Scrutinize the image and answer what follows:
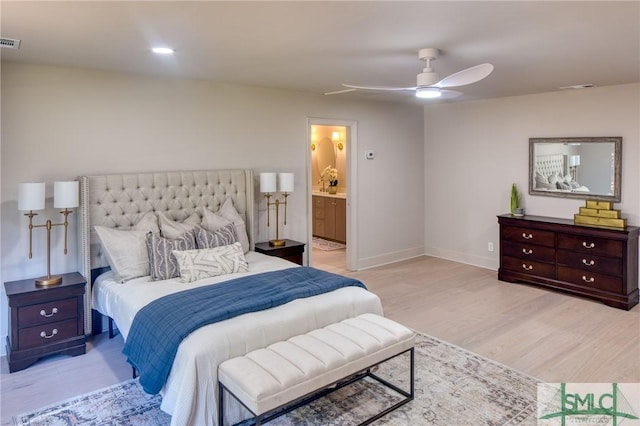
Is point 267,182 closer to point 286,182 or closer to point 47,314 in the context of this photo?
point 286,182

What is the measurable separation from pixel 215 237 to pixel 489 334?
268 centimetres

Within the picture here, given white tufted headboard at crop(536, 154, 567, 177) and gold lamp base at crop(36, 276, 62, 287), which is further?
white tufted headboard at crop(536, 154, 567, 177)

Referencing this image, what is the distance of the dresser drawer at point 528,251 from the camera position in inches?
208

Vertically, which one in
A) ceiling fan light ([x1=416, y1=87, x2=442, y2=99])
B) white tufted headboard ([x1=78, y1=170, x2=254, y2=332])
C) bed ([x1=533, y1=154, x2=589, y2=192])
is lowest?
white tufted headboard ([x1=78, y1=170, x2=254, y2=332])

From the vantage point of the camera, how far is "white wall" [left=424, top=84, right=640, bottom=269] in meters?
5.04

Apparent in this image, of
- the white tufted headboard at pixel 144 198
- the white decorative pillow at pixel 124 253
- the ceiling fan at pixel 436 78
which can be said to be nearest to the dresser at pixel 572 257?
the ceiling fan at pixel 436 78

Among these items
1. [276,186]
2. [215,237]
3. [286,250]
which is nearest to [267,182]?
[276,186]

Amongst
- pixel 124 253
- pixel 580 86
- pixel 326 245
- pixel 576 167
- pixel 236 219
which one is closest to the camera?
pixel 124 253

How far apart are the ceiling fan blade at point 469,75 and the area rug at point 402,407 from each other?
213 centimetres

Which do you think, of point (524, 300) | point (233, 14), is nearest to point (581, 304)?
point (524, 300)

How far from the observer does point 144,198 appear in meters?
4.21

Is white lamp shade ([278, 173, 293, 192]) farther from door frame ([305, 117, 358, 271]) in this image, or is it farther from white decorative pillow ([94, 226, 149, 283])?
white decorative pillow ([94, 226, 149, 283])

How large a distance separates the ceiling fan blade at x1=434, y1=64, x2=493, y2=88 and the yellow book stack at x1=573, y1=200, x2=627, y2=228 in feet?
9.73

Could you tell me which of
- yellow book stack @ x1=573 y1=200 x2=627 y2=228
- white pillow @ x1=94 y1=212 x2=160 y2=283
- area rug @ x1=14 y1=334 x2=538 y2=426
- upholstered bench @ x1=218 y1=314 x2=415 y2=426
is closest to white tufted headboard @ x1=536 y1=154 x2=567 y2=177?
yellow book stack @ x1=573 y1=200 x2=627 y2=228
